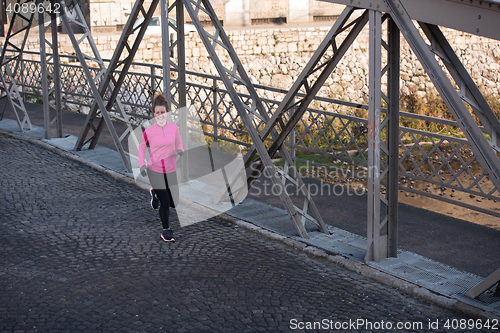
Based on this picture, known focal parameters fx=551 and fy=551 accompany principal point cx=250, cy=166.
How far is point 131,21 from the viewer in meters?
8.70

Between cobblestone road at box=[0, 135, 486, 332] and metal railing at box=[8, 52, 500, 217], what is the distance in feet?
7.72

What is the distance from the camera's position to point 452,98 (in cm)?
457

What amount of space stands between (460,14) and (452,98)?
2.21ft

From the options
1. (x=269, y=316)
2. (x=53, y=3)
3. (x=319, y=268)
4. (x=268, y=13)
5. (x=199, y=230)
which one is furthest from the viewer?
(x=268, y=13)

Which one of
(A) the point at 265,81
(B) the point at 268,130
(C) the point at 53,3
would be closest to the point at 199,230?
(B) the point at 268,130

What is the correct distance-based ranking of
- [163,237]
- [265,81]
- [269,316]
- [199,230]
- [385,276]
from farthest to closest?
[265,81] → [199,230] → [163,237] → [385,276] → [269,316]

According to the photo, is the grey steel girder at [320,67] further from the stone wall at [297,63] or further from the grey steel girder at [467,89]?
the stone wall at [297,63]

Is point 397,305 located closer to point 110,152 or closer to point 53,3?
point 110,152

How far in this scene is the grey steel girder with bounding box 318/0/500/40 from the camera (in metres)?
4.12

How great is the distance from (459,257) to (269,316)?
7.78 ft

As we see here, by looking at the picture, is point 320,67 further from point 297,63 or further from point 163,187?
point 297,63

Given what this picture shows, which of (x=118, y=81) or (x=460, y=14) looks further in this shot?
(x=118, y=81)

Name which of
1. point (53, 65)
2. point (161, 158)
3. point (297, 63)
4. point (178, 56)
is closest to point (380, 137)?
point (161, 158)

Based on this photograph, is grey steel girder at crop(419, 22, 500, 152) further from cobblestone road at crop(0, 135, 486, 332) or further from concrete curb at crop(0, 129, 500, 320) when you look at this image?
cobblestone road at crop(0, 135, 486, 332)
